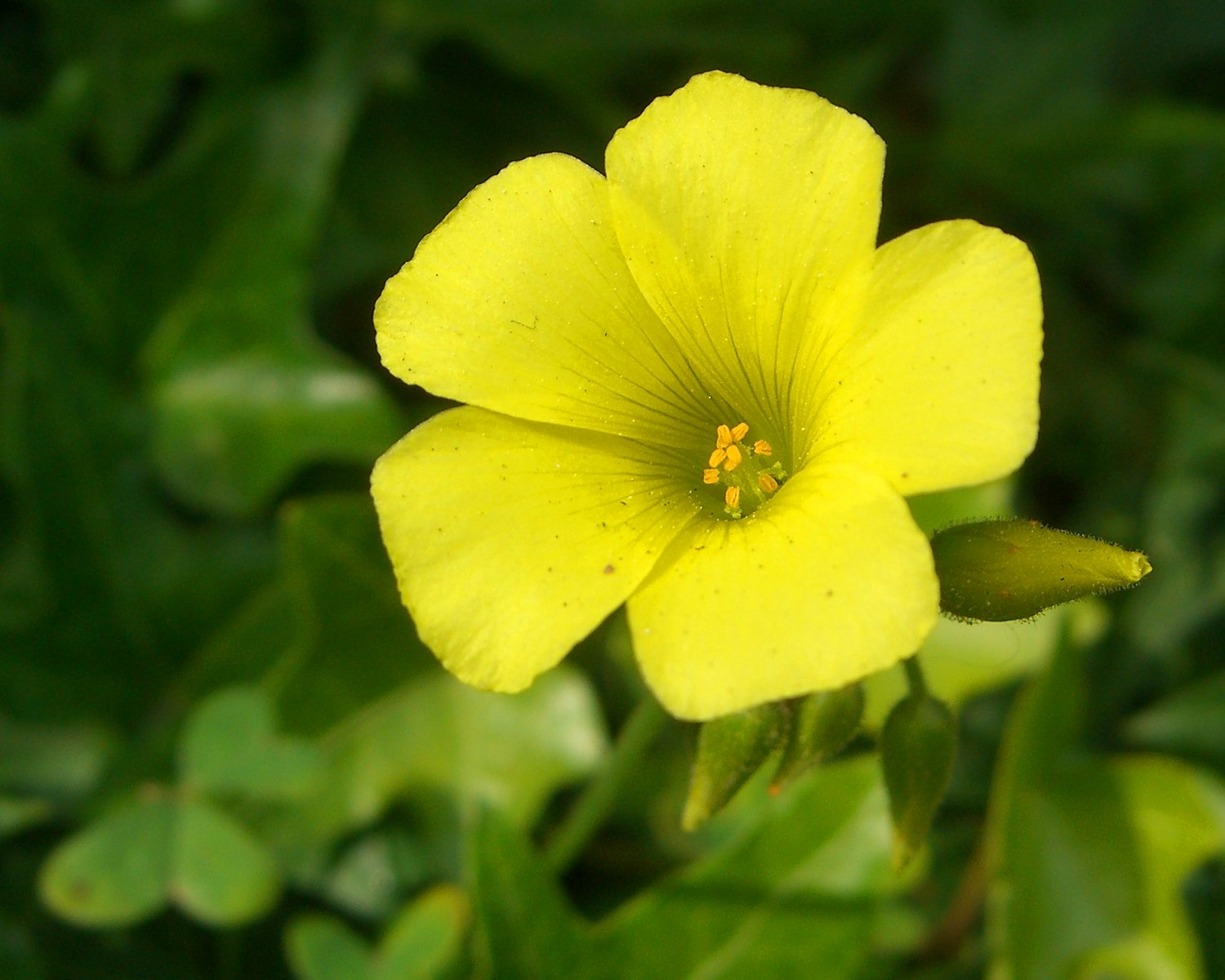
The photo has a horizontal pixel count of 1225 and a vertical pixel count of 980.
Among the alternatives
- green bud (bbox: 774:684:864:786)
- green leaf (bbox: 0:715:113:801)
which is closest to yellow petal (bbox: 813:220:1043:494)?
green bud (bbox: 774:684:864:786)

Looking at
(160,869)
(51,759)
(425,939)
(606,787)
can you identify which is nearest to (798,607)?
(606,787)

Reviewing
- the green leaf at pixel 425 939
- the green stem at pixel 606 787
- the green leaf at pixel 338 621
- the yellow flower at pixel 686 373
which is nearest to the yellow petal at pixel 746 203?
the yellow flower at pixel 686 373

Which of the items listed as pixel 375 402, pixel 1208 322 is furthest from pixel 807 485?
pixel 1208 322

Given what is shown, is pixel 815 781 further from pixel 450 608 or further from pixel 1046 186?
pixel 1046 186

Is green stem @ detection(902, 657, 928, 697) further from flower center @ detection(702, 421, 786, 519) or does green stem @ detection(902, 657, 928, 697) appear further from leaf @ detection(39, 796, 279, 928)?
leaf @ detection(39, 796, 279, 928)

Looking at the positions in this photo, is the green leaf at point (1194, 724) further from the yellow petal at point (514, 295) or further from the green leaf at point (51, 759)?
the green leaf at point (51, 759)

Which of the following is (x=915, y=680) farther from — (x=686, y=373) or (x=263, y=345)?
(x=263, y=345)
